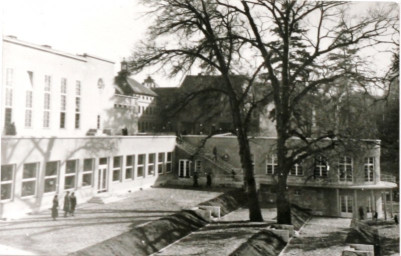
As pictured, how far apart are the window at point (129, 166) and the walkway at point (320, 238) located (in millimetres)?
6797

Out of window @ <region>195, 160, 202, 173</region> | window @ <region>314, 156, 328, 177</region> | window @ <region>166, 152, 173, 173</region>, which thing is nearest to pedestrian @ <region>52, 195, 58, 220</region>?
window @ <region>166, 152, 173, 173</region>

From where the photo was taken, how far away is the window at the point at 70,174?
403 inches

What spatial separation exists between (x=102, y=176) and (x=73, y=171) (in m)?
1.64

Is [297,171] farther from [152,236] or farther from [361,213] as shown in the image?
[152,236]

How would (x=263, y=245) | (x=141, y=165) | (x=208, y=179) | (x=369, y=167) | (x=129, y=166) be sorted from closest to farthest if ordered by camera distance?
(x=263, y=245) → (x=369, y=167) → (x=129, y=166) → (x=208, y=179) → (x=141, y=165)

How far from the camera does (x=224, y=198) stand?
1362 centimetres

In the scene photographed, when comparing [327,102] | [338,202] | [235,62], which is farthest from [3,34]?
[338,202]

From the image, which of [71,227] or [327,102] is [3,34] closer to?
[71,227]

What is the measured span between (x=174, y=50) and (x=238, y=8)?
2152mm

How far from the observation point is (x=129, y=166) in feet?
47.6

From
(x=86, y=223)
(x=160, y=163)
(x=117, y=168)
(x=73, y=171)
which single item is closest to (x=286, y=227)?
(x=86, y=223)

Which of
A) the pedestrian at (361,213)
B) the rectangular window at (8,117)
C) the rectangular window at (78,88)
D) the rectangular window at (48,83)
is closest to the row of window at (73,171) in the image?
the rectangular window at (8,117)

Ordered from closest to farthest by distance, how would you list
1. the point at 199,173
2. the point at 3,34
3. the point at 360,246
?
the point at 3,34
the point at 360,246
the point at 199,173

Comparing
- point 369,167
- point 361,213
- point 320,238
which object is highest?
point 369,167
